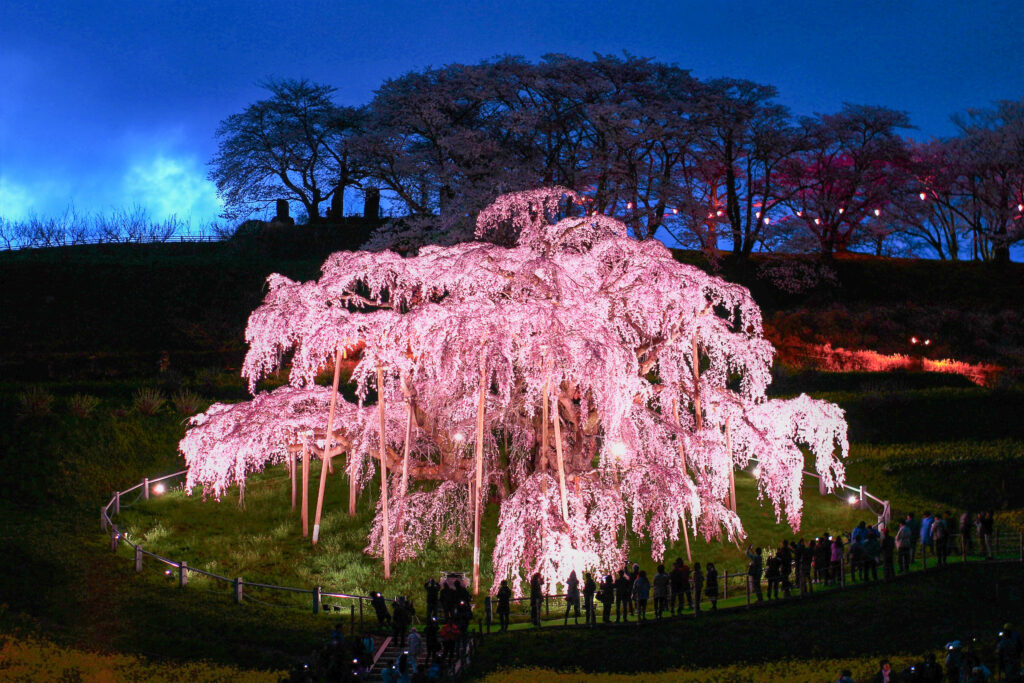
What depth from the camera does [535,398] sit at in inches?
751

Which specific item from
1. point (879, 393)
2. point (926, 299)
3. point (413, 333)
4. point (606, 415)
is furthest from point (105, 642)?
point (926, 299)

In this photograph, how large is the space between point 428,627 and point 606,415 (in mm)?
5794

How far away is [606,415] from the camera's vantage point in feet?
59.0

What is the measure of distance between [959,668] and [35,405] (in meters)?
30.6

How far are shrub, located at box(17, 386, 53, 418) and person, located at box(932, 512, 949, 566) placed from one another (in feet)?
96.4

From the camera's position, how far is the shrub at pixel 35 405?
1202 inches

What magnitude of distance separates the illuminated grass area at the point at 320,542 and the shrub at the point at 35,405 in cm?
718

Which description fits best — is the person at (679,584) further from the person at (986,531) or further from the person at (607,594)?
the person at (986,531)

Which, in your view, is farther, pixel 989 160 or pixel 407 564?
pixel 989 160

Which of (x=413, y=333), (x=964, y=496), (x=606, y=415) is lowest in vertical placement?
(x=964, y=496)

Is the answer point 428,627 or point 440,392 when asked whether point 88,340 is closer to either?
point 440,392

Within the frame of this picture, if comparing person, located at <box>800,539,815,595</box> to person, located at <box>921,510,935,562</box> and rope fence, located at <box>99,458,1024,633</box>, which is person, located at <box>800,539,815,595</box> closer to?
rope fence, located at <box>99,458,1024,633</box>

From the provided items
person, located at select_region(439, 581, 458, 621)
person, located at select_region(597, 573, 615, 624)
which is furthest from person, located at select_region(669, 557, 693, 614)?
person, located at select_region(439, 581, 458, 621)

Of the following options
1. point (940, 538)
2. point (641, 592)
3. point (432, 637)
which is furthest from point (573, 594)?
point (940, 538)
